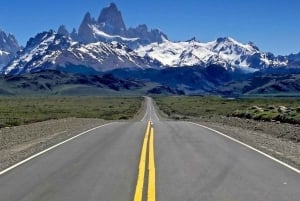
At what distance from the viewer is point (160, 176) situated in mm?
14867

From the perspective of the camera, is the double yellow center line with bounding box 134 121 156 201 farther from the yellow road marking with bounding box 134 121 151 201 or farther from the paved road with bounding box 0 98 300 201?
the paved road with bounding box 0 98 300 201

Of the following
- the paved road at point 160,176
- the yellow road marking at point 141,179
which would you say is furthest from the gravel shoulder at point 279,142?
the yellow road marking at point 141,179

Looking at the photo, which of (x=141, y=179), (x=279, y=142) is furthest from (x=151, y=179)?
(x=279, y=142)

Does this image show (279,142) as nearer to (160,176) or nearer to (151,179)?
(160,176)

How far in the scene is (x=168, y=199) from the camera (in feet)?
38.2

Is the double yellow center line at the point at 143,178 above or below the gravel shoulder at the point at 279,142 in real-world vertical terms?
above

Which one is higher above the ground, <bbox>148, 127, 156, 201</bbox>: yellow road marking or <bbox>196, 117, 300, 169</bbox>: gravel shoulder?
<bbox>148, 127, 156, 201</bbox>: yellow road marking

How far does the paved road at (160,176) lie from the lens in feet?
40.0

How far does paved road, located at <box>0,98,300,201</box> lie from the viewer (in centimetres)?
1220

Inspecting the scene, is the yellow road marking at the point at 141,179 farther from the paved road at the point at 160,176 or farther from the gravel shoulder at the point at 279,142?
the gravel shoulder at the point at 279,142

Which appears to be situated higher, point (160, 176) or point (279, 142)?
point (160, 176)

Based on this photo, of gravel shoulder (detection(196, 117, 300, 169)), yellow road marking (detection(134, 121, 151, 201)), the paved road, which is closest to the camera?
yellow road marking (detection(134, 121, 151, 201))

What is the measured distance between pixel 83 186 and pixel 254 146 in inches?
487

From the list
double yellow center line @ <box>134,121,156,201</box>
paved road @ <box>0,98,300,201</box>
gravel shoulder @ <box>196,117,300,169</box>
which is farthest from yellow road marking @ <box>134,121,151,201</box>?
gravel shoulder @ <box>196,117,300,169</box>
